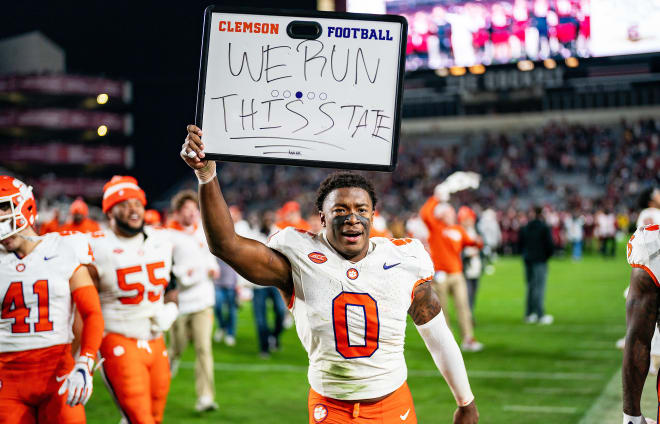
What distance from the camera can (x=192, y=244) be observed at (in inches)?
323

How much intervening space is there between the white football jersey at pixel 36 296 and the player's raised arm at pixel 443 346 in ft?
6.28

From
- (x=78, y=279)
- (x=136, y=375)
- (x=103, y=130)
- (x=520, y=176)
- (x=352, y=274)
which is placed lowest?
(x=136, y=375)

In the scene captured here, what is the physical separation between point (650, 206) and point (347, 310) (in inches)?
218

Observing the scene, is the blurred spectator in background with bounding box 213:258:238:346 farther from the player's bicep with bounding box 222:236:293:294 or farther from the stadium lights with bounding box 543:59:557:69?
the stadium lights with bounding box 543:59:557:69

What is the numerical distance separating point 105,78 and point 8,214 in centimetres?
5296

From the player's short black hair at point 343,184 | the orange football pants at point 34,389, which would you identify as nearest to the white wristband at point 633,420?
the player's short black hair at point 343,184

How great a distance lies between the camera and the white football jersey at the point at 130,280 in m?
5.38

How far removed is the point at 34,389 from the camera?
419 centimetres

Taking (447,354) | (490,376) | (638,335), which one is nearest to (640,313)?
(638,335)

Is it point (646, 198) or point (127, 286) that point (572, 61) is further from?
point (127, 286)

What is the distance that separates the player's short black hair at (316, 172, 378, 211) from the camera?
356 cm

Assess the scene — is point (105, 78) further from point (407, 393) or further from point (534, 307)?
point (407, 393)

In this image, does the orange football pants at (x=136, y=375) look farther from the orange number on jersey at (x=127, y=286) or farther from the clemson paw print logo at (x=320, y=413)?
the clemson paw print logo at (x=320, y=413)

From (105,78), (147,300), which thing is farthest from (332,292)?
(105,78)
